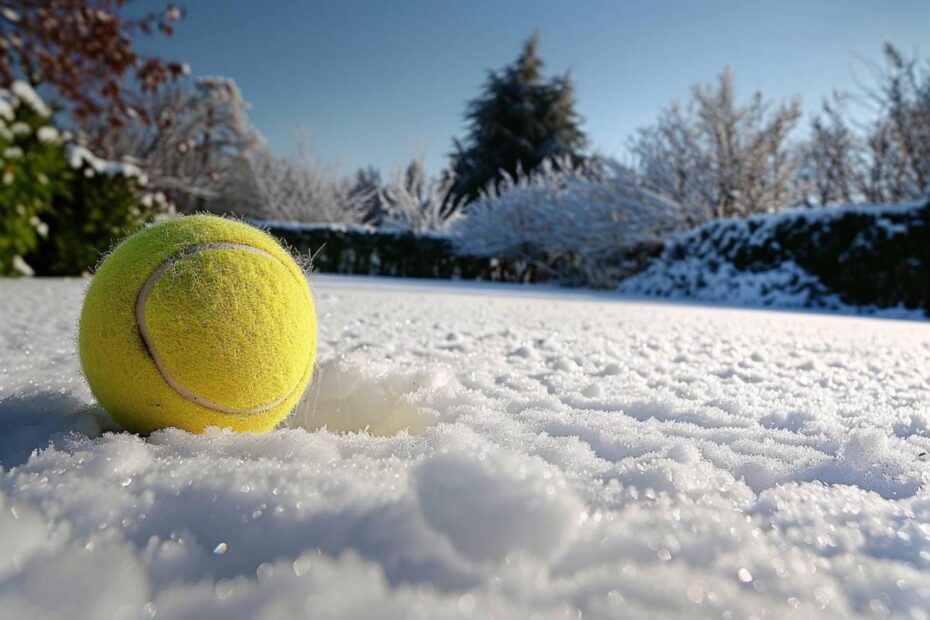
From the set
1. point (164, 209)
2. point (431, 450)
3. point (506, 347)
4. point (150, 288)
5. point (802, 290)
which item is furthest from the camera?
point (164, 209)

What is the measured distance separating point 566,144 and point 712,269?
52.0 feet

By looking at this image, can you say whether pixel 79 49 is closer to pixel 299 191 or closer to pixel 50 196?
pixel 50 196

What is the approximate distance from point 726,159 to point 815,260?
4162 millimetres

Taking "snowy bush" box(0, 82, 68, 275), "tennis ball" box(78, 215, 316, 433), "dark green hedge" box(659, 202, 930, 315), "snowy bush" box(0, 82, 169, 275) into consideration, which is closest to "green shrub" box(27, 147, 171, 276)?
"snowy bush" box(0, 82, 169, 275)

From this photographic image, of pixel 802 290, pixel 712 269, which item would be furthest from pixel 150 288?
pixel 712 269

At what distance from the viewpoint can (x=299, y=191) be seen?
19.2m

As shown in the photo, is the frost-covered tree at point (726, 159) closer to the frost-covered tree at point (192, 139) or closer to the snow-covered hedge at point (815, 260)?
the snow-covered hedge at point (815, 260)

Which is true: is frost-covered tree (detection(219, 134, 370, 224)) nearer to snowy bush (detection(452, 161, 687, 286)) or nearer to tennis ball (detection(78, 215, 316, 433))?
snowy bush (detection(452, 161, 687, 286))

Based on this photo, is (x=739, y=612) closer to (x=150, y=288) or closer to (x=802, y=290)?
(x=150, y=288)

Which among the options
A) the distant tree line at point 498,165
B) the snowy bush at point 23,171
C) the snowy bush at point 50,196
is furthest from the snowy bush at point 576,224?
the snowy bush at point 23,171

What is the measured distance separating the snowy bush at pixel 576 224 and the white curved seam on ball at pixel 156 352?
964 cm

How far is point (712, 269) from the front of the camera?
7750mm

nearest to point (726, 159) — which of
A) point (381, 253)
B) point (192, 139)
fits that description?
point (381, 253)

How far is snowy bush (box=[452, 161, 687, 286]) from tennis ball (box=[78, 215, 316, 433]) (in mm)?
9647
